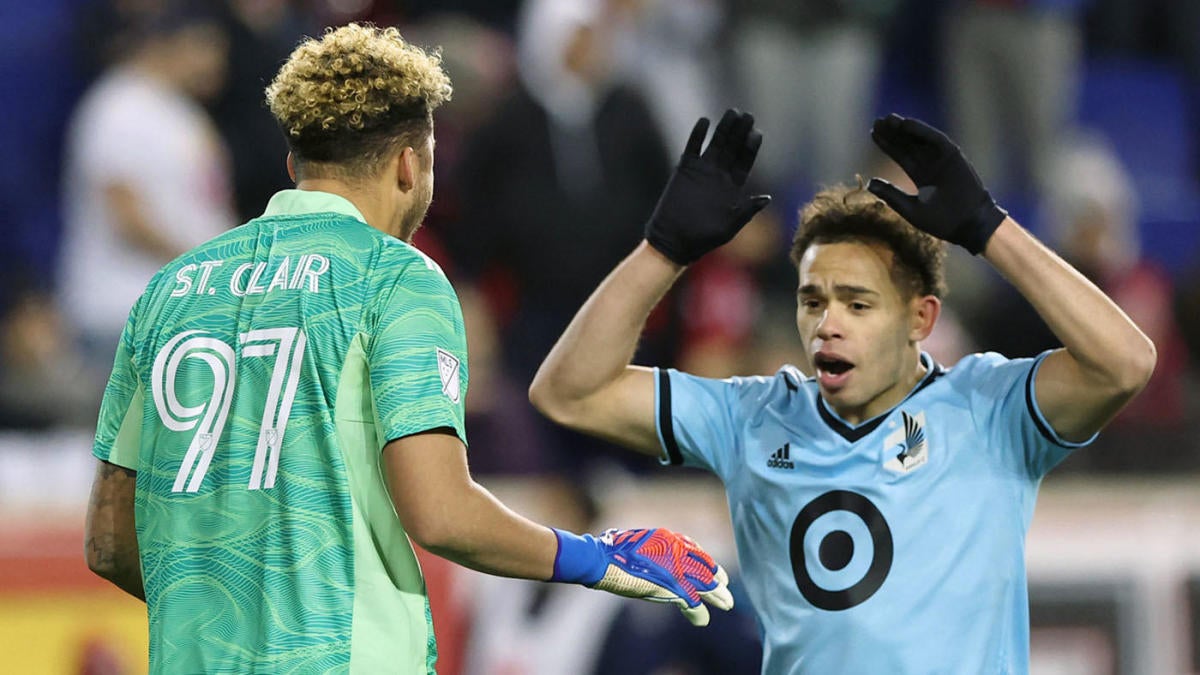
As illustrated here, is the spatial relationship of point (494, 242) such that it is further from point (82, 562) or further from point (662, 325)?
point (82, 562)

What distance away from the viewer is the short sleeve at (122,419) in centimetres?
277

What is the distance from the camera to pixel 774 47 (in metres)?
8.03

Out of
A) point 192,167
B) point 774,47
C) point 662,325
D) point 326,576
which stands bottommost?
point 326,576

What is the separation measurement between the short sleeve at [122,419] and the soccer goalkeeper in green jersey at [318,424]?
0.02 m

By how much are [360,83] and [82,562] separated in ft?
10.2

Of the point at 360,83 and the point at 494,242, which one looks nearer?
the point at 360,83

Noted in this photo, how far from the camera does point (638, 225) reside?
7219mm

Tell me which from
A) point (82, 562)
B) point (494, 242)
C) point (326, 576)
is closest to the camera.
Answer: point (326, 576)

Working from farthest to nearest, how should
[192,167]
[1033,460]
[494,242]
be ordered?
[494,242] < [192,167] < [1033,460]

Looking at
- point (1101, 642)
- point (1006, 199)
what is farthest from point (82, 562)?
point (1006, 199)

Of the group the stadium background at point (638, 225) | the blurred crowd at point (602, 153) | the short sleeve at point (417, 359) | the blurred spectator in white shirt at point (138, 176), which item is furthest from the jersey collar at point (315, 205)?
the blurred spectator in white shirt at point (138, 176)

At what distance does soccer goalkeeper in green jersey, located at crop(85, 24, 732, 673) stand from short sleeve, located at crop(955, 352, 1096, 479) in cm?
95

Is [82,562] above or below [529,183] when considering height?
below

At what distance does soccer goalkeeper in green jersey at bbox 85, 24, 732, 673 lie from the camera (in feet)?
8.29
